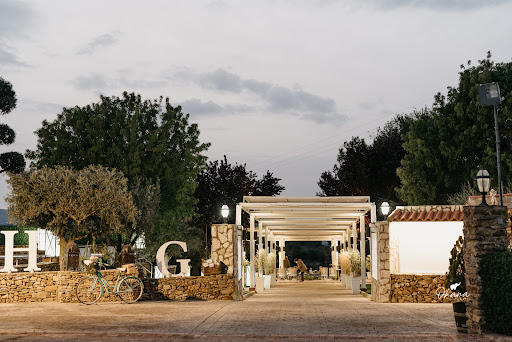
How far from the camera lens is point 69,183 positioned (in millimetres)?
21203

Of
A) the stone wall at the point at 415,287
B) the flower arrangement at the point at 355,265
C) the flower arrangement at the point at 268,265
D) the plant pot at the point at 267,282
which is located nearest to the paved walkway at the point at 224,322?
the stone wall at the point at 415,287

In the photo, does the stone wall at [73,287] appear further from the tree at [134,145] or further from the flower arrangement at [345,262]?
the tree at [134,145]

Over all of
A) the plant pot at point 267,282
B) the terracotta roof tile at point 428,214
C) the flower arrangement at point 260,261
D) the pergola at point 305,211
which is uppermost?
the pergola at point 305,211

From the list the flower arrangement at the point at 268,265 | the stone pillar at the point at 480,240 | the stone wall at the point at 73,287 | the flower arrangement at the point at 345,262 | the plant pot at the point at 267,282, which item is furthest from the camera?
the flower arrangement at the point at 268,265

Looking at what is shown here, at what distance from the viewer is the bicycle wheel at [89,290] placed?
54.6 ft

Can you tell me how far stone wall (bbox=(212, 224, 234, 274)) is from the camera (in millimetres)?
19047

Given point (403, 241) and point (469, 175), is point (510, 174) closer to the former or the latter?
point (469, 175)

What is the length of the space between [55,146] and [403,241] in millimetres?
20091

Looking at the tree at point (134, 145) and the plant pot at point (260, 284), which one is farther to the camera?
the tree at point (134, 145)

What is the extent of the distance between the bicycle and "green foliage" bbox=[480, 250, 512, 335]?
928 cm

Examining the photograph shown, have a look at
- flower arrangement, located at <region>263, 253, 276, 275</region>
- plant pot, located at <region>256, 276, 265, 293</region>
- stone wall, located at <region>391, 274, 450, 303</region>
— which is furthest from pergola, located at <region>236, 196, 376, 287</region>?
stone wall, located at <region>391, 274, 450, 303</region>

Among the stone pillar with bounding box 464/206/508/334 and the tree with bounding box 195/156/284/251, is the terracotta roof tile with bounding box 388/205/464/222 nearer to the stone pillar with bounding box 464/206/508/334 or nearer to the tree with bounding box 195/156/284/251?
the stone pillar with bounding box 464/206/508/334

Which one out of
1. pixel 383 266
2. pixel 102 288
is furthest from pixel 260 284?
pixel 102 288

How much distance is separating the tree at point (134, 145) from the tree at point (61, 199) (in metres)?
9.45
